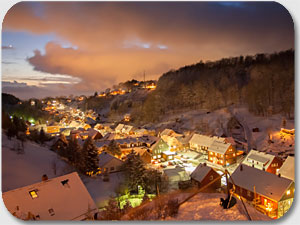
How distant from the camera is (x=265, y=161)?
868 cm

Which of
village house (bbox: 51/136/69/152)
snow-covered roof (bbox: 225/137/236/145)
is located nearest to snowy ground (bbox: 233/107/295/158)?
snow-covered roof (bbox: 225/137/236/145)

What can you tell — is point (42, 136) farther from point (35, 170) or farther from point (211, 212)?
point (211, 212)

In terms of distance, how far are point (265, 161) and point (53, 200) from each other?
8.67 m

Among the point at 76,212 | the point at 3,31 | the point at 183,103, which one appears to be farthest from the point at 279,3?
the point at 183,103

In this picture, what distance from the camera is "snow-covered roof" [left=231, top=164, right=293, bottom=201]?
5.14 metres

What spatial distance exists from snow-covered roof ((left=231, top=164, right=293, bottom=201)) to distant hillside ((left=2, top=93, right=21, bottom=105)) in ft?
19.9

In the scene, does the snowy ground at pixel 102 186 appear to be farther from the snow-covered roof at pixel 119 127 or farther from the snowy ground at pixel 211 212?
the snow-covered roof at pixel 119 127

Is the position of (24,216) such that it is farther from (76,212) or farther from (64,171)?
(64,171)

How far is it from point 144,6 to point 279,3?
2114mm

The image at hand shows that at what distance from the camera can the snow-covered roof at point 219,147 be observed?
1053 centimetres

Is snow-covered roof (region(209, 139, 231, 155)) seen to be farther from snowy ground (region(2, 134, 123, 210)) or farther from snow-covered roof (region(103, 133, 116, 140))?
snowy ground (region(2, 134, 123, 210))

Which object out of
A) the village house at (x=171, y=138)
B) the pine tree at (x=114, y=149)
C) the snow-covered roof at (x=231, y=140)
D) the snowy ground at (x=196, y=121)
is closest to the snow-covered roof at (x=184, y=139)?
the village house at (x=171, y=138)

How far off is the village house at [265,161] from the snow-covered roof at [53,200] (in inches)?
301

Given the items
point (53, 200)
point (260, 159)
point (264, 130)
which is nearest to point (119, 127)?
point (260, 159)
